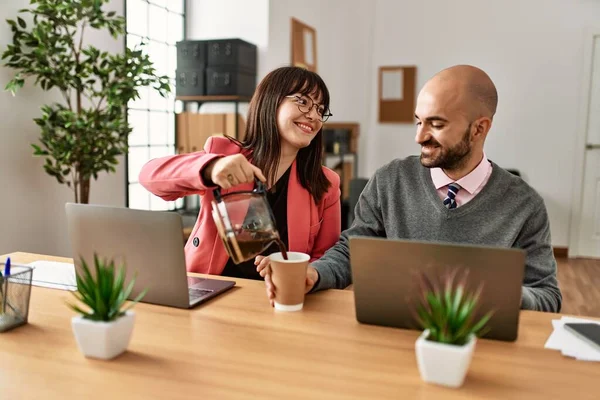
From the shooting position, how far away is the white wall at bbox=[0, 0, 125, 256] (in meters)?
2.93

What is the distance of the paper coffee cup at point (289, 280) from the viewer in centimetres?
120

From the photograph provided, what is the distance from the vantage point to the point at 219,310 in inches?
49.1

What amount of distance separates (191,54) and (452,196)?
3117 millimetres

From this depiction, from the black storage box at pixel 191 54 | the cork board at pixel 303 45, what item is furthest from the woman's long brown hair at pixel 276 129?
the cork board at pixel 303 45

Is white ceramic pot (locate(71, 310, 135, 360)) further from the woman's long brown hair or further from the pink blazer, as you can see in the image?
the woman's long brown hair

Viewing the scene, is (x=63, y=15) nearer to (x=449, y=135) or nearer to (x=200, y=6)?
(x=200, y=6)

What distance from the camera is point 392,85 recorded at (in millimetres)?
5941

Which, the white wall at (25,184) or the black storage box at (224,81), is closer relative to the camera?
the white wall at (25,184)

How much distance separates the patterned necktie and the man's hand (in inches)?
17.8

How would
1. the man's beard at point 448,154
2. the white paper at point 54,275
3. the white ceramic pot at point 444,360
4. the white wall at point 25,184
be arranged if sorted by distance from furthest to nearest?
the white wall at point 25,184, the man's beard at point 448,154, the white paper at point 54,275, the white ceramic pot at point 444,360

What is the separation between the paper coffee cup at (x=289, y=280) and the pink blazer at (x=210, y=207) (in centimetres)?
27

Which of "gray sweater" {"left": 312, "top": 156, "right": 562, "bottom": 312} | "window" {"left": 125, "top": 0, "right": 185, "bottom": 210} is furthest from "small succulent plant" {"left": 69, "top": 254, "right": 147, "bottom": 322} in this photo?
"window" {"left": 125, "top": 0, "right": 185, "bottom": 210}

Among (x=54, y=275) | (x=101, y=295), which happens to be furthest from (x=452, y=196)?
(x=54, y=275)

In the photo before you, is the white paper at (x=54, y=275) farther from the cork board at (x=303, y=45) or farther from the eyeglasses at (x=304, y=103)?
the cork board at (x=303, y=45)
